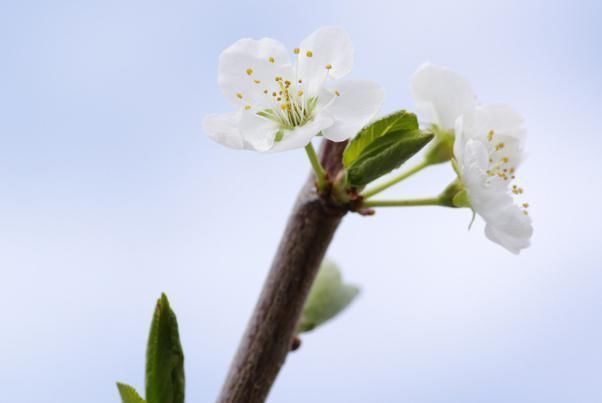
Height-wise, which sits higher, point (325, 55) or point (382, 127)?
point (325, 55)

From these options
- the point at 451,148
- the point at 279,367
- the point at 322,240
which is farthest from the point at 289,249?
the point at 451,148

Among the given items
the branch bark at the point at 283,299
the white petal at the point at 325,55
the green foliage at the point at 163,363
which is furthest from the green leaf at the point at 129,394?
the white petal at the point at 325,55

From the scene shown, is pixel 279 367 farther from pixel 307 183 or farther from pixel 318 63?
pixel 318 63

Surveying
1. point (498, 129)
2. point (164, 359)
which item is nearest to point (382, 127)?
point (498, 129)

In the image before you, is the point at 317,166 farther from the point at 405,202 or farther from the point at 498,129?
the point at 498,129

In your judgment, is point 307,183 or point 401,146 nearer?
point 401,146

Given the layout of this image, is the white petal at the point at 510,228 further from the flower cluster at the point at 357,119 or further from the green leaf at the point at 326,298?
the green leaf at the point at 326,298

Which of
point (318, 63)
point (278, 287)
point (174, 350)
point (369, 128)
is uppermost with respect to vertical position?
point (318, 63)
